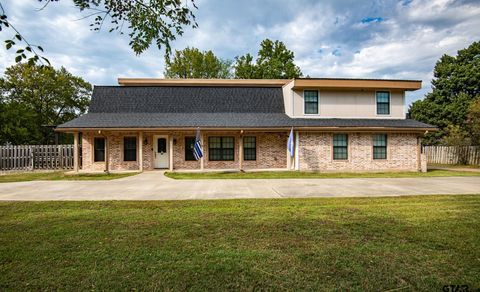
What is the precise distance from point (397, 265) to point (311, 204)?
3387 millimetres

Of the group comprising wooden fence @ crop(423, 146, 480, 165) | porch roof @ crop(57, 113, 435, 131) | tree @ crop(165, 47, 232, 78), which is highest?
tree @ crop(165, 47, 232, 78)

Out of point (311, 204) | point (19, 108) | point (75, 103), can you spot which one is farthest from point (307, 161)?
point (75, 103)

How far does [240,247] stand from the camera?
12.8 feet

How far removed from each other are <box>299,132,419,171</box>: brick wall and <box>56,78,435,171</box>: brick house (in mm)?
59

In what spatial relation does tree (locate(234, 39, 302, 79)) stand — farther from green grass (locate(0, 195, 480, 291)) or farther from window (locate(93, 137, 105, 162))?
green grass (locate(0, 195, 480, 291))

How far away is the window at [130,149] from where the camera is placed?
625 inches

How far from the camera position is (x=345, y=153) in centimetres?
1571

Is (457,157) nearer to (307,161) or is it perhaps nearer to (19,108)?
(307,161)

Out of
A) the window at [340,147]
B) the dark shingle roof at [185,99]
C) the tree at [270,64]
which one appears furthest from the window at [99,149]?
the tree at [270,64]

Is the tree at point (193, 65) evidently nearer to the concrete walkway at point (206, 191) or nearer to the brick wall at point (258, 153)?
the brick wall at point (258, 153)

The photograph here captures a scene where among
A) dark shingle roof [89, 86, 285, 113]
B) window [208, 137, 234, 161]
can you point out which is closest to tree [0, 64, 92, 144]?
dark shingle roof [89, 86, 285, 113]

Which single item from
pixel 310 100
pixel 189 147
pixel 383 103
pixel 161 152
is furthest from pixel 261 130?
pixel 383 103

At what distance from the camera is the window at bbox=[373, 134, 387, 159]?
1583 cm

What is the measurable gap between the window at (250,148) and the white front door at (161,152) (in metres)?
4.79
